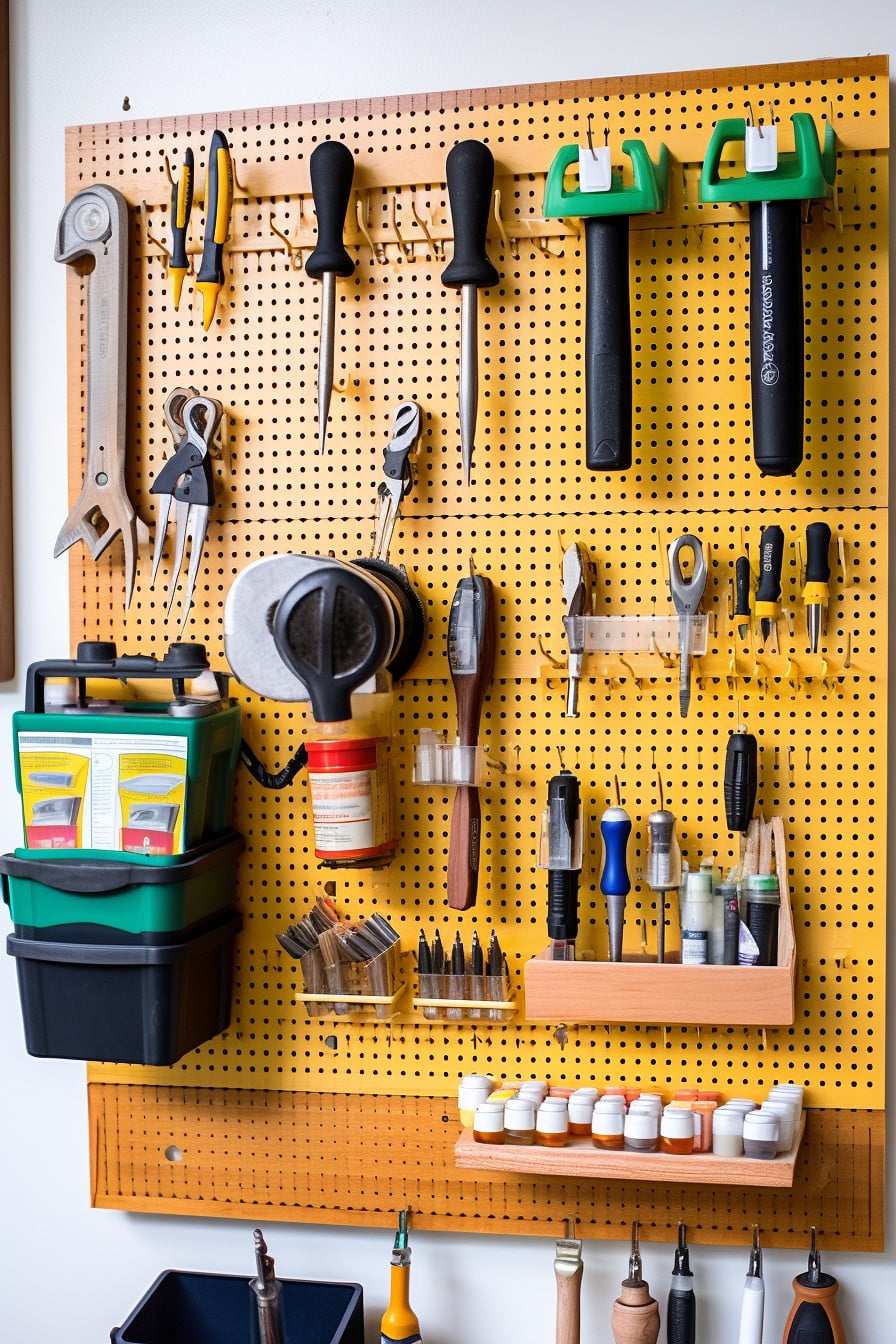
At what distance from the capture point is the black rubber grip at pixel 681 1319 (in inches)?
62.6

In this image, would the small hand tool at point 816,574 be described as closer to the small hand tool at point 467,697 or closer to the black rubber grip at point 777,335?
the black rubber grip at point 777,335

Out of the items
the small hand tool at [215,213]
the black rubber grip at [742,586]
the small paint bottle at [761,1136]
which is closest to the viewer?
the small paint bottle at [761,1136]

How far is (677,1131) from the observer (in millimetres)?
1518

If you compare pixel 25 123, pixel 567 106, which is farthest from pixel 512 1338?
pixel 25 123

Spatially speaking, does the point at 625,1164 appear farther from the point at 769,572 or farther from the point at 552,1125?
the point at 769,572

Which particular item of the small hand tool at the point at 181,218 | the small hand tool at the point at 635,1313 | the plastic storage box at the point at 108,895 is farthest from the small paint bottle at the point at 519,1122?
the small hand tool at the point at 181,218

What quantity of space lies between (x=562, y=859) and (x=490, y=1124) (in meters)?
0.33

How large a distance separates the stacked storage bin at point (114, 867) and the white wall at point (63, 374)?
269mm

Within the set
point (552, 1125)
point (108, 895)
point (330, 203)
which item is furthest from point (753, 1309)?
point (330, 203)

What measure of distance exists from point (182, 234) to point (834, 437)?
890 mm

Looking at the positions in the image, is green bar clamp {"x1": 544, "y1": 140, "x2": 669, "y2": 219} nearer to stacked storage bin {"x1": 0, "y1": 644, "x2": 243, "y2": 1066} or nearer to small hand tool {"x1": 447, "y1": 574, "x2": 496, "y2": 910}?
small hand tool {"x1": 447, "y1": 574, "x2": 496, "y2": 910}

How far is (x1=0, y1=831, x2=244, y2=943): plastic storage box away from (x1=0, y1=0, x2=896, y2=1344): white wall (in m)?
0.28

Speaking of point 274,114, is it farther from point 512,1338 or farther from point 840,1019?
point 512,1338

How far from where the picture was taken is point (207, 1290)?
1.77m
